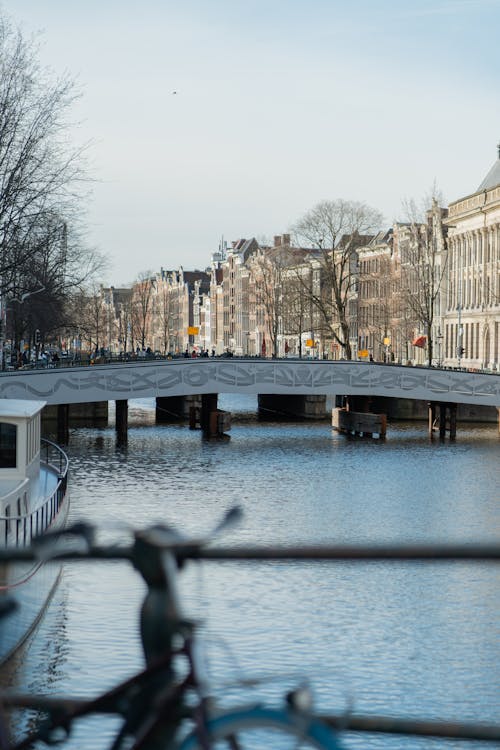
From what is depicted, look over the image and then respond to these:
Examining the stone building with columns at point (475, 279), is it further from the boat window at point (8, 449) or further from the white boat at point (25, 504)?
the boat window at point (8, 449)

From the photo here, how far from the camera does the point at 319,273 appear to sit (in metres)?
139

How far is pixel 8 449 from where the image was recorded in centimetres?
2675

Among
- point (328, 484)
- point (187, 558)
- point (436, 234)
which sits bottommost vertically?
point (328, 484)

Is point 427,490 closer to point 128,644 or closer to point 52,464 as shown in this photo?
point 52,464

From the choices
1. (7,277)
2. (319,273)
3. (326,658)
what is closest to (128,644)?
(326,658)

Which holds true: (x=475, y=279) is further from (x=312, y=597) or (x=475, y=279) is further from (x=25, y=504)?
(x=25, y=504)

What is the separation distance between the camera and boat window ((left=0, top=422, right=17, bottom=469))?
26656 mm

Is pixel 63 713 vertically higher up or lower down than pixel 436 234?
lower down

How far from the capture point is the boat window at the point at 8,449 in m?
26.7

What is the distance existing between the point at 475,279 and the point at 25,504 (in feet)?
303

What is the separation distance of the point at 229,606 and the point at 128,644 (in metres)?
3.90

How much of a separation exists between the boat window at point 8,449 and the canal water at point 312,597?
8.00 ft

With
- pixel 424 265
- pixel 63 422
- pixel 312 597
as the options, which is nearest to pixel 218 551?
pixel 312 597

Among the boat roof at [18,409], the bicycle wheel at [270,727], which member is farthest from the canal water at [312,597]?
the boat roof at [18,409]
